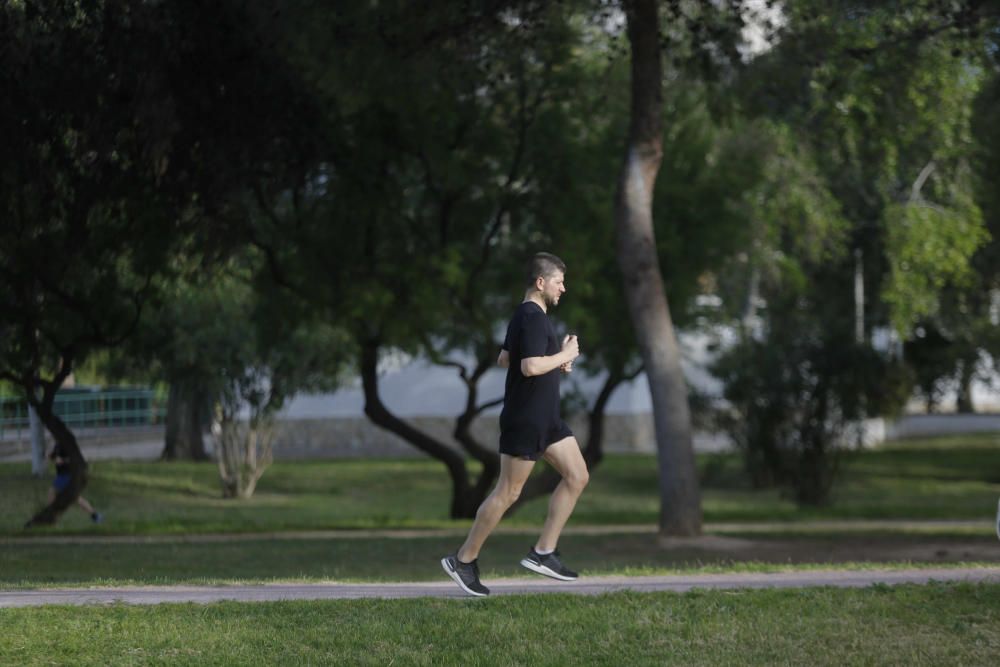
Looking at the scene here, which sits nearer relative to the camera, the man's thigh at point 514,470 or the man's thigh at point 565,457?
the man's thigh at point 514,470

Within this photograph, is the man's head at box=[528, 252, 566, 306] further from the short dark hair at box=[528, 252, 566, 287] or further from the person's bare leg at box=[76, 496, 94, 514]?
the person's bare leg at box=[76, 496, 94, 514]

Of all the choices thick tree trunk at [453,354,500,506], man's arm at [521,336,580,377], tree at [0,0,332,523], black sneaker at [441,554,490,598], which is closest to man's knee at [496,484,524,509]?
black sneaker at [441,554,490,598]

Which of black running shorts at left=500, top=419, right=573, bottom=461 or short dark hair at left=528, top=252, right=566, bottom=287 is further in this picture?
short dark hair at left=528, top=252, right=566, bottom=287

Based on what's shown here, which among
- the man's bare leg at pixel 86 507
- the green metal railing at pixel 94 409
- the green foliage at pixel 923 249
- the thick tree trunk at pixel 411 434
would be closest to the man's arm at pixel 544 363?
the green metal railing at pixel 94 409

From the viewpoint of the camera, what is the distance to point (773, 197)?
3106 centimetres

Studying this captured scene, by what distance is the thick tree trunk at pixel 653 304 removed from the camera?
17406mm

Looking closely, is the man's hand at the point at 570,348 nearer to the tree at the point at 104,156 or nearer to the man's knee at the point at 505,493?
the man's knee at the point at 505,493

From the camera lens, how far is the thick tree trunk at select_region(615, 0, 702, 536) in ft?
57.1

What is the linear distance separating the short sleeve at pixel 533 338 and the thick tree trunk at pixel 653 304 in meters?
8.85

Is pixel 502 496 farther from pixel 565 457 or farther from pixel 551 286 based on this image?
pixel 551 286

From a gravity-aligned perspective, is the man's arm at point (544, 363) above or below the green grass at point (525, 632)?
above

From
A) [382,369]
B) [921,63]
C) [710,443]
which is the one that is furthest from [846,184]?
[921,63]

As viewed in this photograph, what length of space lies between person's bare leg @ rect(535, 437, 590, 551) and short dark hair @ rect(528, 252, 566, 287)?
967 mm

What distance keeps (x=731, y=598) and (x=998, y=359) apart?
98.8 feet
